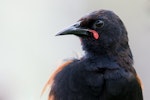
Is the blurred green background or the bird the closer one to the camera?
the bird

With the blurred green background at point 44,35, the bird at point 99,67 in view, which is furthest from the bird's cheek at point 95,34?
the blurred green background at point 44,35

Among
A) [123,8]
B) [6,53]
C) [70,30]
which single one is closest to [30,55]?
[6,53]

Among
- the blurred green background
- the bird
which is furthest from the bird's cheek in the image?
the blurred green background

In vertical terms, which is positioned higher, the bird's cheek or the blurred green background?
the bird's cheek

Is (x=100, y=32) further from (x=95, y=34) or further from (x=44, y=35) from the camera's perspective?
(x=44, y=35)

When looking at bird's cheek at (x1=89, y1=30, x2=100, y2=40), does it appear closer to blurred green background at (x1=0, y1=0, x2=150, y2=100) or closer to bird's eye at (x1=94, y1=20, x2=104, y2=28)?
bird's eye at (x1=94, y1=20, x2=104, y2=28)

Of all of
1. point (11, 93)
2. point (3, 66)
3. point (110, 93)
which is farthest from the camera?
point (3, 66)

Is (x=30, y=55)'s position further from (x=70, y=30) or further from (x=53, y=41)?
(x=70, y=30)
